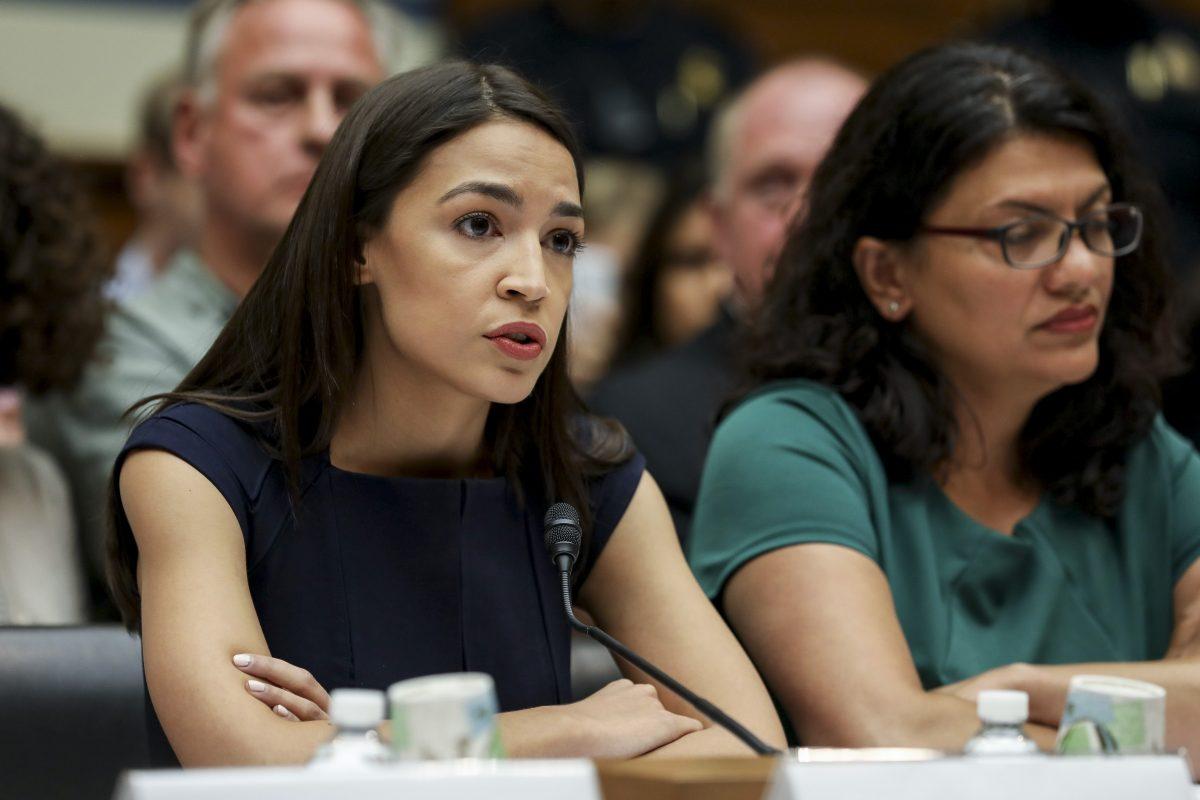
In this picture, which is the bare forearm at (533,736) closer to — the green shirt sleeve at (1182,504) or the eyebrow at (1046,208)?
Answer: the eyebrow at (1046,208)

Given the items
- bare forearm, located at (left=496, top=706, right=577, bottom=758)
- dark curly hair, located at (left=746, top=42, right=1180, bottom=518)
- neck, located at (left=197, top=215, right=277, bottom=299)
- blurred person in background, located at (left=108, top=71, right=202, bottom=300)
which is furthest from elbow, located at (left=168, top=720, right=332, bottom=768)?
blurred person in background, located at (left=108, top=71, right=202, bottom=300)

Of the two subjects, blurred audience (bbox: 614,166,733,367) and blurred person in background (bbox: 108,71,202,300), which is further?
blurred person in background (bbox: 108,71,202,300)

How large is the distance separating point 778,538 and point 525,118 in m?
0.65

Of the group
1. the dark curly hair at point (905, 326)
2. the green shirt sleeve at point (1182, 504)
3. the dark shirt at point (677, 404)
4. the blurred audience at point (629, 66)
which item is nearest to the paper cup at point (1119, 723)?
the dark curly hair at point (905, 326)

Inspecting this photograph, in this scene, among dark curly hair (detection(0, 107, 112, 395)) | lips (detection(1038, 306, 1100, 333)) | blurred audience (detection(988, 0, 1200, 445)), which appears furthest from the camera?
blurred audience (detection(988, 0, 1200, 445))

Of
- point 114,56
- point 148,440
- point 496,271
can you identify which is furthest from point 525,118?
point 114,56

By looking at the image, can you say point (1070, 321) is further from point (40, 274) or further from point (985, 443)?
point (40, 274)

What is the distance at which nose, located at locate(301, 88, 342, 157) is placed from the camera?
2998 millimetres

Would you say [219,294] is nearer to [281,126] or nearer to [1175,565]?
[281,126]

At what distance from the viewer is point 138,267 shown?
4.60 metres

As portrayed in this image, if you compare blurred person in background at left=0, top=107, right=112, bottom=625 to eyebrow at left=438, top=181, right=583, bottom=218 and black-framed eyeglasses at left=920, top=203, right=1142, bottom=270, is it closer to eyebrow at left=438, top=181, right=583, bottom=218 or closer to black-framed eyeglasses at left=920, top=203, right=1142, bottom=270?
eyebrow at left=438, top=181, right=583, bottom=218

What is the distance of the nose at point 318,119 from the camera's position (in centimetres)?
300

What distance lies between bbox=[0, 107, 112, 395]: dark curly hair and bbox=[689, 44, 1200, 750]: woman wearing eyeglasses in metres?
1.11

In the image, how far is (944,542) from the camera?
228 centimetres
